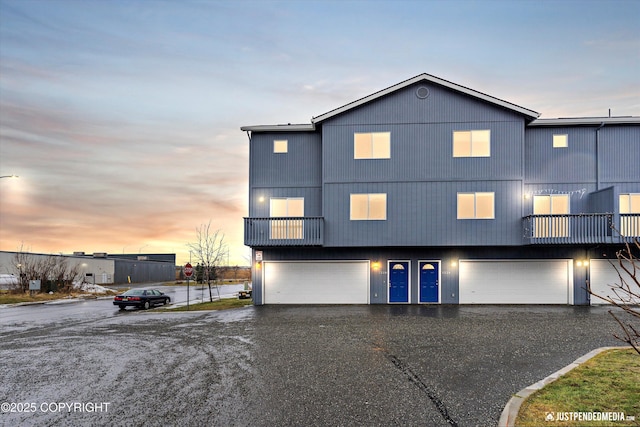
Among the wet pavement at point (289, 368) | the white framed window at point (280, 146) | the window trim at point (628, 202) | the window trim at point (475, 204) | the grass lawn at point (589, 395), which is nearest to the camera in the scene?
the grass lawn at point (589, 395)

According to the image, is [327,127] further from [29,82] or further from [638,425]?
[638,425]

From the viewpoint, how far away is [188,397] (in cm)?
634

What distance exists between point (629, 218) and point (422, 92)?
1152 cm

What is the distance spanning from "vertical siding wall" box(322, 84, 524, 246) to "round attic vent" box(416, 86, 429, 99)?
231mm

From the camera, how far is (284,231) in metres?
19.6

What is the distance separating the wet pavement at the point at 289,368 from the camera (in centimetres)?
567

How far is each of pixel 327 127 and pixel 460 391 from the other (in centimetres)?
1542

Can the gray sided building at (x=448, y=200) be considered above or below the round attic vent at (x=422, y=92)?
below

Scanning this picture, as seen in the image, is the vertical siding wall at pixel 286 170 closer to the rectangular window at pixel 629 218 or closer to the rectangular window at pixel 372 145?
the rectangular window at pixel 372 145

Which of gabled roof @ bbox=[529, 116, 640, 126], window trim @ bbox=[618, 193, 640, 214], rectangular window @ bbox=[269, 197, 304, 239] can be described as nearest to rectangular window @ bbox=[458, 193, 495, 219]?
gabled roof @ bbox=[529, 116, 640, 126]

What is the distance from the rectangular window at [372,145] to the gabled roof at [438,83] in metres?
1.56

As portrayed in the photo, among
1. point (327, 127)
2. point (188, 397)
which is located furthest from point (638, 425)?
point (327, 127)

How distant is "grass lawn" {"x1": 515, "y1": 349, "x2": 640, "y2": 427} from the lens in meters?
5.04

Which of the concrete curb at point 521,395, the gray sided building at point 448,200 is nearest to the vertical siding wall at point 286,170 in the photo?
the gray sided building at point 448,200
